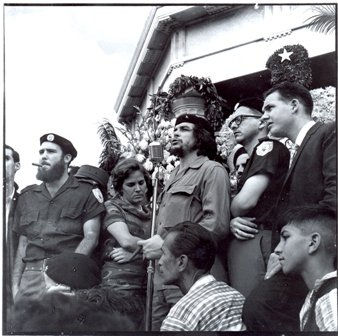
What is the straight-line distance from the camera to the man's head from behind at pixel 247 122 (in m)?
7.94

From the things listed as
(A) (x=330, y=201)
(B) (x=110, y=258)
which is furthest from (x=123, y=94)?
(A) (x=330, y=201)

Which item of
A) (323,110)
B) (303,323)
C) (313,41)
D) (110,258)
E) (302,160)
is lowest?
(303,323)

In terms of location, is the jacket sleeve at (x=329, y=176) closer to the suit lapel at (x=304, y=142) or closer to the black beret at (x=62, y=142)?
the suit lapel at (x=304, y=142)

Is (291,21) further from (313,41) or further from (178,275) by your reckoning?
(178,275)

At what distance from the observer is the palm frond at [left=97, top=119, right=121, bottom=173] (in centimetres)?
817

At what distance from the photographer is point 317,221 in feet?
24.8

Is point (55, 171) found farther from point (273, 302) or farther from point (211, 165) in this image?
point (273, 302)

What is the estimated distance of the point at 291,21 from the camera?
27.3 ft

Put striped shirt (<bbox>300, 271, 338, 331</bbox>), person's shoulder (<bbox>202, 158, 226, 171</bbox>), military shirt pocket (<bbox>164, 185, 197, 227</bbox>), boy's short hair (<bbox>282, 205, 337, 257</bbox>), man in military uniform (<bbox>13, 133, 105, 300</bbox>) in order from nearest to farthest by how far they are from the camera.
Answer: striped shirt (<bbox>300, 271, 338, 331</bbox>) < boy's short hair (<bbox>282, 205, 337, 257</bbox>) < military shirt pocket (<bbox>164, 185, 197, 227</bbox>) < person's shoulder (<bbox>202, 158, 226, 171</bbox>) < man in military uniform (<bbox>13, 133, 105, 300</bbox>)

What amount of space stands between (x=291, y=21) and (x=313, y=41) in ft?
1.01

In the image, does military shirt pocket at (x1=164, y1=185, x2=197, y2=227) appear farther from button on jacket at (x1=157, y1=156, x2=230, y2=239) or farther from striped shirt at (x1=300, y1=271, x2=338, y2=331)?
striped shirt at (x1=300, y1=271, x2=338, y2=331)

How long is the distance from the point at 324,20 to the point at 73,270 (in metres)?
3.16

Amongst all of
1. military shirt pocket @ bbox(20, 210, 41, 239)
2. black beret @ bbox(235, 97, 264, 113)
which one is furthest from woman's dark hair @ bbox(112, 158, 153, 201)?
black beret @ bbox(235, 97, 264, 113)

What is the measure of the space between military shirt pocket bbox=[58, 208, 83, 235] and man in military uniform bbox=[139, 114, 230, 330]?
60 cm
